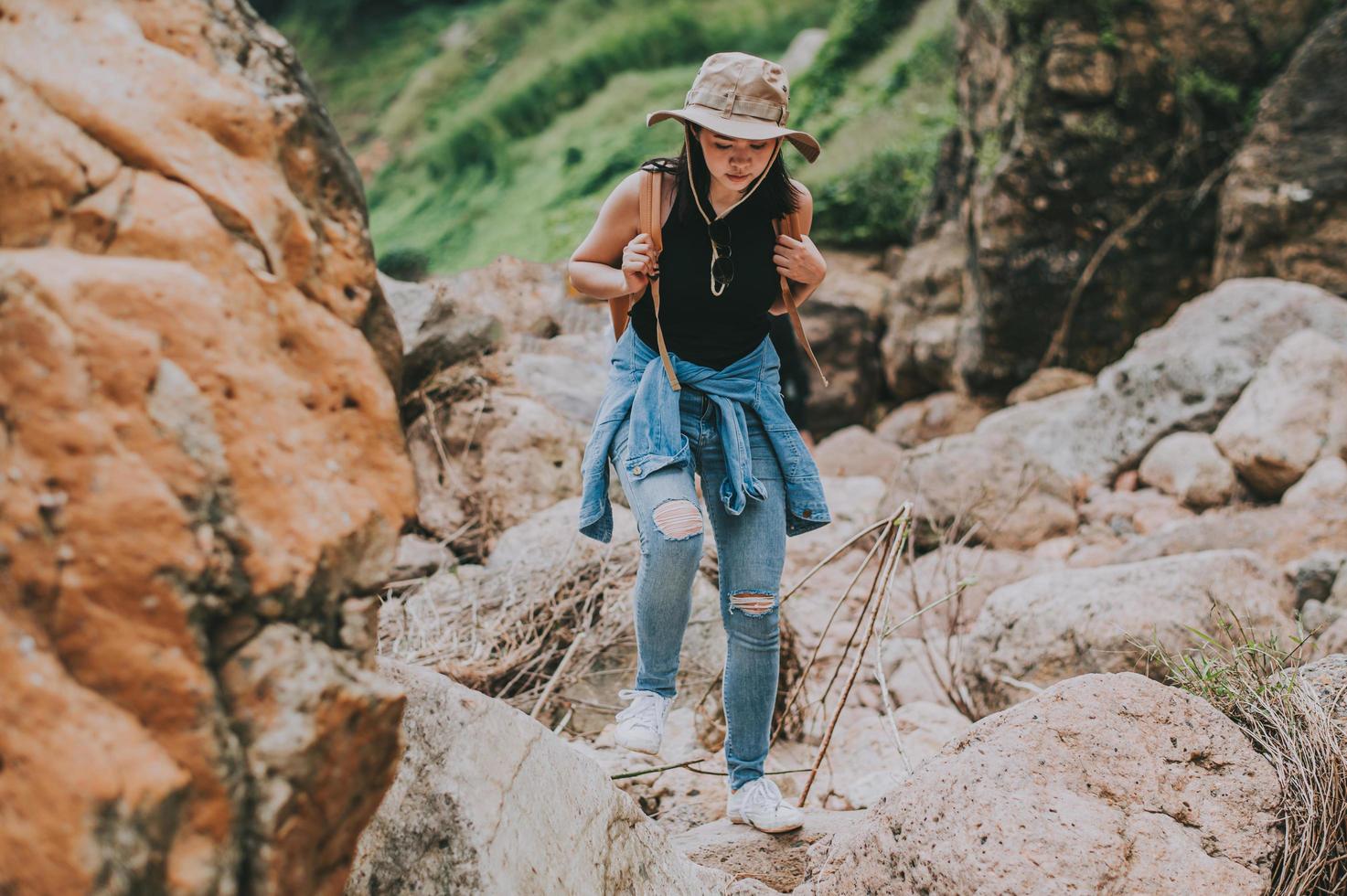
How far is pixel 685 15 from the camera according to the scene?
17781 mm

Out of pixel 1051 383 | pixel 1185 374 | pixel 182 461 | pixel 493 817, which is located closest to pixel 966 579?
pixel 1185 374

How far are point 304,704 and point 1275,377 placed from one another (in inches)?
286

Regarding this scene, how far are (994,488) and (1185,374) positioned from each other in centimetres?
202

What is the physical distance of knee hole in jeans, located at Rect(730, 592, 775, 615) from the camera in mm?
3084

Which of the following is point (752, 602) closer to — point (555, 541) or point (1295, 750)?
point (1295, 750)

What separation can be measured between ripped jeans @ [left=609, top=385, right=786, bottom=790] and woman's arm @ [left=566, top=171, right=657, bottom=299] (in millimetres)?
321

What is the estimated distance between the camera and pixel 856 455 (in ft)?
31.8

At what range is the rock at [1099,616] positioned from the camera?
4227mm

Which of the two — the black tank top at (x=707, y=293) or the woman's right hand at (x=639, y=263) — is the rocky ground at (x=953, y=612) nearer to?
the black tank top at (x=707, y=293)

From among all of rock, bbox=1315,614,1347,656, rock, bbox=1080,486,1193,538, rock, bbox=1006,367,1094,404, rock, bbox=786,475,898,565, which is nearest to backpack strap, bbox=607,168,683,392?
rock, bbox=1315,614,1347,656

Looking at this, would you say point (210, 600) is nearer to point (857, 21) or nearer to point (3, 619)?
point (3, 619)

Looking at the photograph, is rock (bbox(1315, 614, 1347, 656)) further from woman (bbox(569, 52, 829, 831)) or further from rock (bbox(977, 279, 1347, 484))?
rock (bbox(977, 279, 1347, 484))

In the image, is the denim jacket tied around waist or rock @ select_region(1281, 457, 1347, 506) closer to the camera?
the denim jacket tied around waist

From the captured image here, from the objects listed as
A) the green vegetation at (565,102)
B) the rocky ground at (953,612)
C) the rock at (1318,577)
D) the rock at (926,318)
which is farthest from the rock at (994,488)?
the green vegetation at (565,102)
